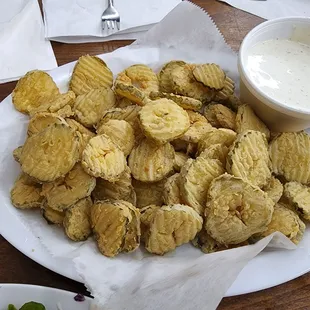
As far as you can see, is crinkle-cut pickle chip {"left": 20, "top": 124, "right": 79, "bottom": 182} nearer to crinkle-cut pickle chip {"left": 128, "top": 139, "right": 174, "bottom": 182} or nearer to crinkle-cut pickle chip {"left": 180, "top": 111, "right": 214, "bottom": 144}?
crinkle-cut pickle chip {"left": 128, "top": 139, "right": 174, "bottom": 182}

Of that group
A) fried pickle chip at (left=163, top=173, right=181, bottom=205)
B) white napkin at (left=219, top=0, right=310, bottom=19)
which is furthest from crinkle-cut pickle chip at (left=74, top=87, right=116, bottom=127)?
white napkin at (left=219, top=0, right=310, bottom=19)

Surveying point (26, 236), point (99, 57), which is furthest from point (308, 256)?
point (99, 57)

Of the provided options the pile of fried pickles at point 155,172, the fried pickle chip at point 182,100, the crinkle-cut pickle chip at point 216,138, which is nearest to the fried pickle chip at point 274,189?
the pile of fried pickles at point 155,172

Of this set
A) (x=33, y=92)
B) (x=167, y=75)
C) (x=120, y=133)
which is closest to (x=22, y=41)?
(x=33, y=92)

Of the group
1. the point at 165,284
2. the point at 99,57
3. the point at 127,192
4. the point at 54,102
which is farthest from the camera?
the point at 99,57

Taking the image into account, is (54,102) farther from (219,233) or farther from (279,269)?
(279,269)

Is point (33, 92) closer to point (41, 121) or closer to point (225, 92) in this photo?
point (41, 121)

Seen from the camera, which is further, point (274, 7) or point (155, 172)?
point (274, 7)
